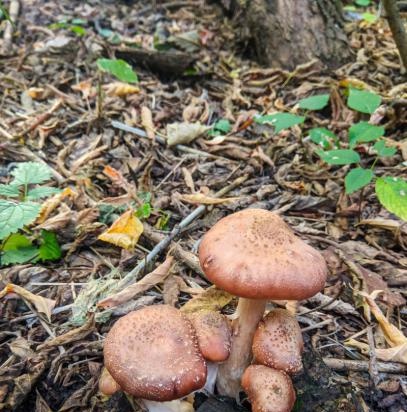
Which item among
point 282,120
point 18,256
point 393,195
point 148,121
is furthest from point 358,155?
point 18,256

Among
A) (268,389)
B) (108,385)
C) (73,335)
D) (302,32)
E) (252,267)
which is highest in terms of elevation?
(252,267)

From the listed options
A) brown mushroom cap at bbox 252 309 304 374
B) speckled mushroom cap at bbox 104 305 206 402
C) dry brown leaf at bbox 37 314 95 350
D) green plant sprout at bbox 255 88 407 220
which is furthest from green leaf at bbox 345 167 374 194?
dry brown leaf at bbox 37 314 95 350

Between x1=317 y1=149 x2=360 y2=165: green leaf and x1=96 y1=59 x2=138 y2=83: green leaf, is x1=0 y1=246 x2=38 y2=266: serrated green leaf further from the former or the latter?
x1=317 y1=149 x2=360 y2=165: green leaf

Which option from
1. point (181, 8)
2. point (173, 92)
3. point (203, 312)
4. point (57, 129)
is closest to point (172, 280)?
point (203, 312)

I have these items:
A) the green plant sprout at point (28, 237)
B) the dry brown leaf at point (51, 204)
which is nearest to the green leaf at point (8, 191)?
the green plant sprout at point (28, 237)

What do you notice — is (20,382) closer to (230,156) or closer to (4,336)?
(4,336)

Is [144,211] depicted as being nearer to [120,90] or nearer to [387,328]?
[387,328]
